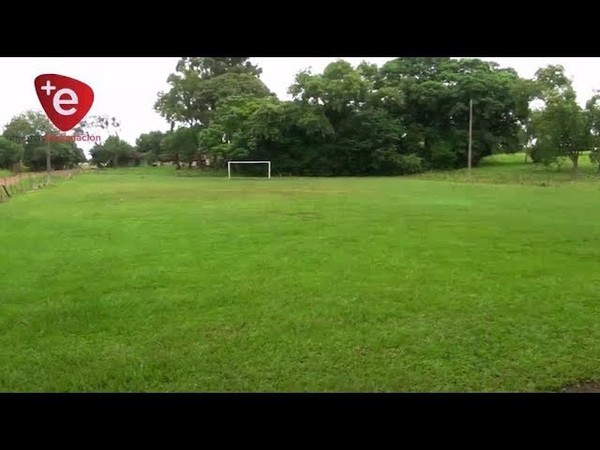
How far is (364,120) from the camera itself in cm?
1814

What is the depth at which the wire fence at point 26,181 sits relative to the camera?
409 inches

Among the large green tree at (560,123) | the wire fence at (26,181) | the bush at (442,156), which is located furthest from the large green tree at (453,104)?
the wire fence at (26,181)

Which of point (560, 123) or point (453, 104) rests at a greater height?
point (453, 104)

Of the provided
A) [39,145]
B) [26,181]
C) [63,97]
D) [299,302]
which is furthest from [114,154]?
[299,302]

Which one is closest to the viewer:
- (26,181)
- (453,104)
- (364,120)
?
(26,181)

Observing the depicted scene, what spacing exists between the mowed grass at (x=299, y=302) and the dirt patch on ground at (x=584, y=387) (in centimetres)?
5

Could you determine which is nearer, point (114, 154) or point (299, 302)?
point (299, 302)

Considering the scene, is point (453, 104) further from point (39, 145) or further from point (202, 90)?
point (39, 145)

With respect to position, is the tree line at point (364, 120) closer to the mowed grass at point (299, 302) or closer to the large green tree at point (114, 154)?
the large green tree at point (114, 154)

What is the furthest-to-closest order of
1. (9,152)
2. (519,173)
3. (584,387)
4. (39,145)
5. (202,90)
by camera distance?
(519,173), (202,90), (39,145), (9,152), (584,387)

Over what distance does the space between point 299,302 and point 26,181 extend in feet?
31.5
